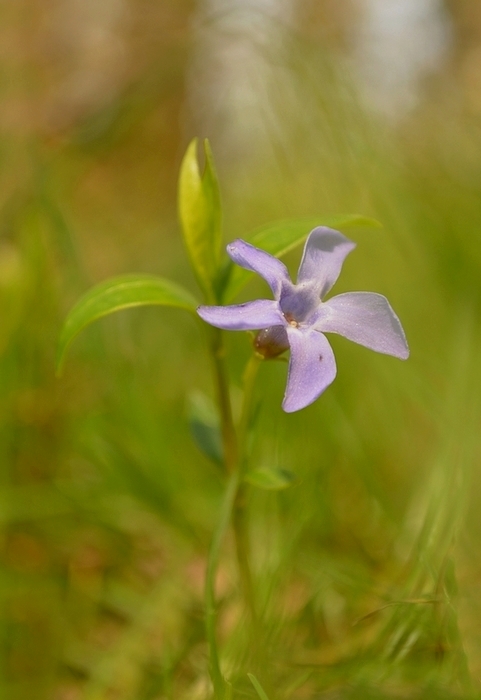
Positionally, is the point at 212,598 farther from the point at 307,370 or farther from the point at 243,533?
the point at 307,370

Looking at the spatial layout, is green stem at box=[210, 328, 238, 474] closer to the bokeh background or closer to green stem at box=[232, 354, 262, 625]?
green stem at box=[232, 354, 262, 625]

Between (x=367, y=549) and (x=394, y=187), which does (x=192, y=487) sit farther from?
(x=394, y=187)

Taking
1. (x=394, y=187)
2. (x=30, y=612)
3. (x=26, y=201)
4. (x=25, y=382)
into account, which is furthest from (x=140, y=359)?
(x=394, y=187)

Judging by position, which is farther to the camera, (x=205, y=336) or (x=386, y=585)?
(x=386, y=585)

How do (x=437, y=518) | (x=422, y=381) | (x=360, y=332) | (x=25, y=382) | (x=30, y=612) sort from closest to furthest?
1. (x=360, y=332)
2. (x=437, y=518)
3. (x=30, y=612)
4. (x=422, y=381)
5. (x=25, y=382)

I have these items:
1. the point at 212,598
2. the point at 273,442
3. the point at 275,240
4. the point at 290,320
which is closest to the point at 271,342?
the point at 290,320

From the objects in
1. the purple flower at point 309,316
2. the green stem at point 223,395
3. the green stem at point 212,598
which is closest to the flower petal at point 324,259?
the purple flower at point 309,316
